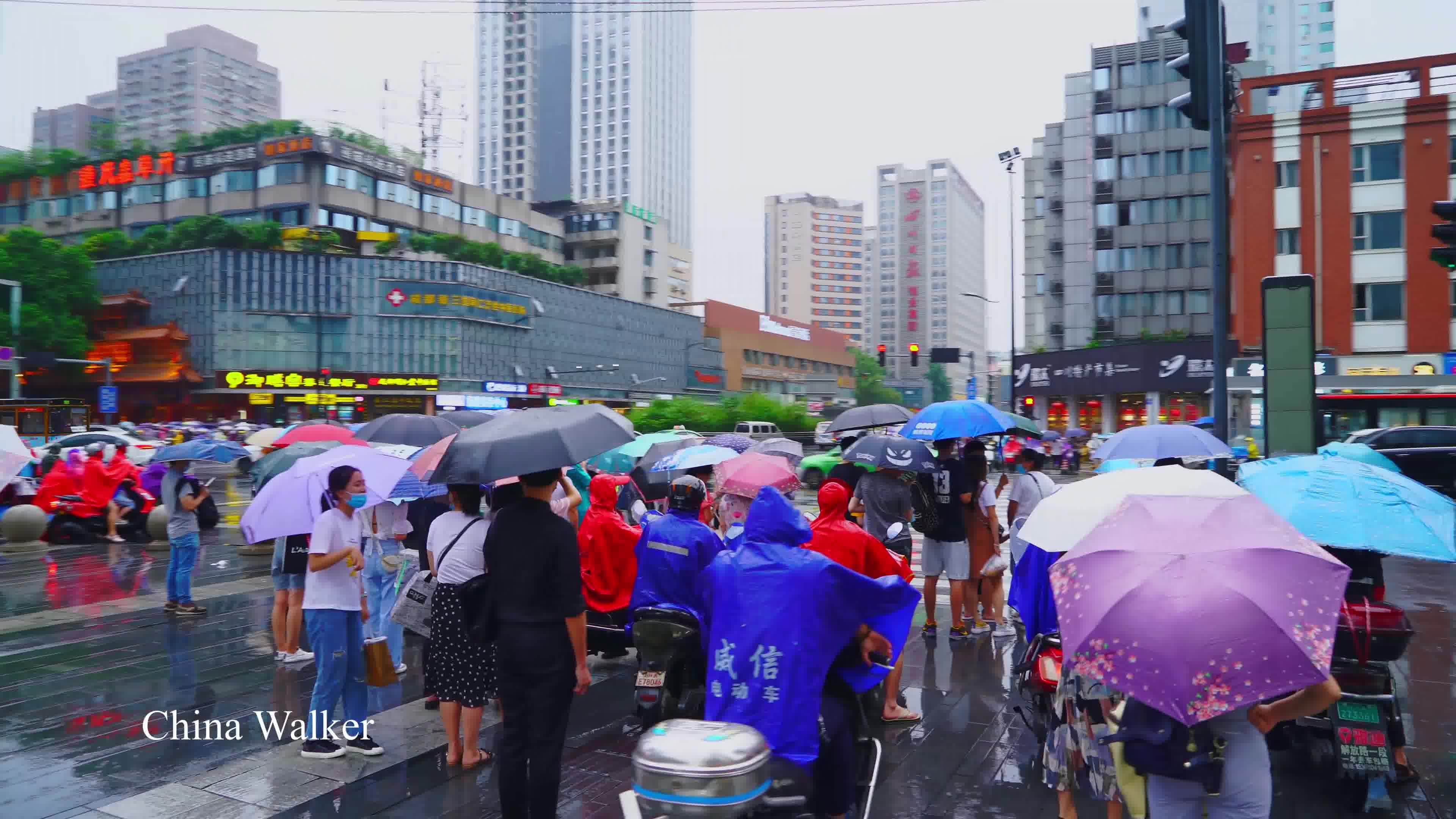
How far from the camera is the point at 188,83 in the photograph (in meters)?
141

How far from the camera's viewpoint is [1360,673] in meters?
4.76

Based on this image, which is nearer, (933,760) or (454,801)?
(454,801)

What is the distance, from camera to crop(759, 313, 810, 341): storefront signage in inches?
4117

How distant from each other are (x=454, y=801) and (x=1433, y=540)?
4899mm

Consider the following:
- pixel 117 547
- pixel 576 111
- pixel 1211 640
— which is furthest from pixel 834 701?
Result: pixel 576 111

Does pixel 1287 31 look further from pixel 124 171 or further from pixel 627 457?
pixel 627 457

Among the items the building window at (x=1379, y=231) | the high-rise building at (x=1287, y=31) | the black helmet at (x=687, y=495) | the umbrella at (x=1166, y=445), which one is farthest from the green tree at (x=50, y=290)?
the high-rise building at (x=1287, y=31)

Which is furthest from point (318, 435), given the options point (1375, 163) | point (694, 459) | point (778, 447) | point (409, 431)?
point (1375, 163)

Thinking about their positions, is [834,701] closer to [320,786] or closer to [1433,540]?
[1433,540]

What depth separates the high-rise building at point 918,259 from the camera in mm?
167250

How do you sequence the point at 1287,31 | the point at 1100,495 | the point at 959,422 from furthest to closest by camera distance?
the point at 1287,31
the point at 959,422
the point at 1100,495

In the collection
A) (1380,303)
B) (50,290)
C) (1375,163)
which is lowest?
(1380,303)

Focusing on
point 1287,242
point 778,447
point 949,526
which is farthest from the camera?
point 1287,242

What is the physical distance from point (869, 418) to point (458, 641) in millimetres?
6019
